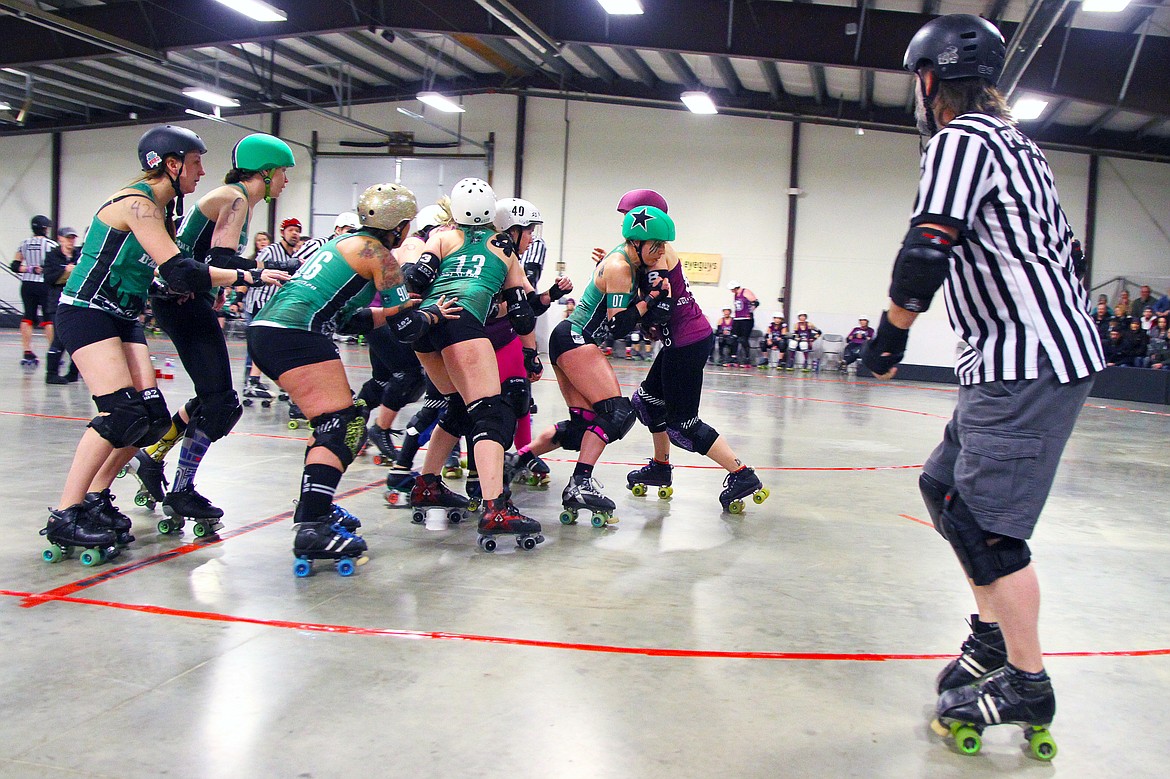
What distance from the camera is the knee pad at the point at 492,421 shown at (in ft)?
11.6

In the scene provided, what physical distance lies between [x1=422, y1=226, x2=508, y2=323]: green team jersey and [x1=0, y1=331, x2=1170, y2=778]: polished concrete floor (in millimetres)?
1031

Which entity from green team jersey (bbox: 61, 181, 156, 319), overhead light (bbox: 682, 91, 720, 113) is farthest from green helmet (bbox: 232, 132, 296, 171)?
overhead light (bbox: 682, 91, 720, 113)

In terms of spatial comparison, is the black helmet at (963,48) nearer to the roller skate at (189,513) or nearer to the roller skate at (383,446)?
the roller skate at (189,513)

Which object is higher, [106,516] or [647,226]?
[647,226]

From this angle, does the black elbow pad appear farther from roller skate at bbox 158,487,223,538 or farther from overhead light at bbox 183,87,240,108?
overhead light at bbox 183,87,240,108

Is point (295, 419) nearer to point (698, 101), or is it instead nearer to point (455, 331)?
point (455, 331)

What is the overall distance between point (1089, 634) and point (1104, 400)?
12796 mm

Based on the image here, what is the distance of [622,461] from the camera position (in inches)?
232

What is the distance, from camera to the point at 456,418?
407 cm

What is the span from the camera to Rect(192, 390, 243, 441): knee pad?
3.56m

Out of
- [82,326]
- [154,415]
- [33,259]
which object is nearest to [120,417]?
[154,415]

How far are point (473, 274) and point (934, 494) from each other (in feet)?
7.07

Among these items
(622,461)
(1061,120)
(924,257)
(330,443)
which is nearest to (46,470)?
(330,443)

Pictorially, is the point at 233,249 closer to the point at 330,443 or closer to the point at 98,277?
the point at 98,277
